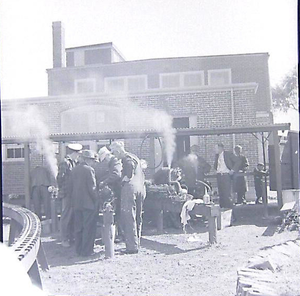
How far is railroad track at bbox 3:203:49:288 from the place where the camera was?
1.82 metres

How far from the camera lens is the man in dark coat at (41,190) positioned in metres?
2.10

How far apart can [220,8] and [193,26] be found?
5.9 inches

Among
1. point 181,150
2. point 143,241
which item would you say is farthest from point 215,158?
point 143,241

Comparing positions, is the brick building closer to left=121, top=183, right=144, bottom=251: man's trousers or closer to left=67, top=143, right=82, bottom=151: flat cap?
left=67, top=143, right=82, bottom=151: flat cap

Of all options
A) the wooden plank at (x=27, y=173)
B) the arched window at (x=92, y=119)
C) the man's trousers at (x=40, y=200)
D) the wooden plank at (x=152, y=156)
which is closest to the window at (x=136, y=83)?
the arched window at (x=92, y=119)

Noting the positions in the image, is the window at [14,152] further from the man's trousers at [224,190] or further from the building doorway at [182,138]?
the man's trousers at [224,190]

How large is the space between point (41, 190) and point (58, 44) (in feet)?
2.42

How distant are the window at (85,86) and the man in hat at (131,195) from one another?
0.28 m

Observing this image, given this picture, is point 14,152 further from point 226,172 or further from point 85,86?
point 226,172

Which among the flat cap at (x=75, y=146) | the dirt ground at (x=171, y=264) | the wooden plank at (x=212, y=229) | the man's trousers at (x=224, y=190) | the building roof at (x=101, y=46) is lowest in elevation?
the dirt ground at (x=171, y=264)

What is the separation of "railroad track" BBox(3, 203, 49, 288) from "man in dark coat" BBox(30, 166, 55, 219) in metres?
0.05

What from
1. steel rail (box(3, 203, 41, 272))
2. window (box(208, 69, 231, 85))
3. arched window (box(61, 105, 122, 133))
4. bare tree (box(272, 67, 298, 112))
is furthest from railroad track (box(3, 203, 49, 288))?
bare tree (box(272, 67, 298, 112))

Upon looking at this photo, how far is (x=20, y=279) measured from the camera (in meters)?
1.82

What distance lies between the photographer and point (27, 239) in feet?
6.27
